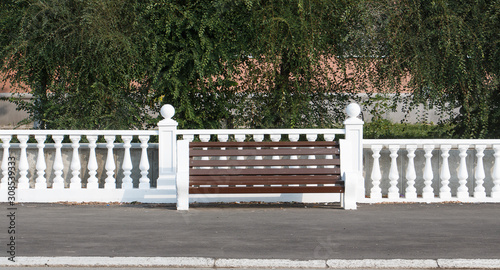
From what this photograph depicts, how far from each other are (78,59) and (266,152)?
14.0 feet

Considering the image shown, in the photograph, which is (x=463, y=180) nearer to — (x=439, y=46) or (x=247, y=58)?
(x=439, y=46)

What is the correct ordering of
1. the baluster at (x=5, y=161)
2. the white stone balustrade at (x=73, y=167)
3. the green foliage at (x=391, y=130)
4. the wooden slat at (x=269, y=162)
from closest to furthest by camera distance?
the wooden slat at (x=269, y=162) < the white stone balustrade at (x=73, y=167) < the baluster at (x=5, y=161) < the green foliage at (x=391, y=130)

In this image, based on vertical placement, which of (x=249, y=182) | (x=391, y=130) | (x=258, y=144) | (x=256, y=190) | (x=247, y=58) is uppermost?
(x=247, y=58)

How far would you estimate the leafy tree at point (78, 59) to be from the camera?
10719 millimetres

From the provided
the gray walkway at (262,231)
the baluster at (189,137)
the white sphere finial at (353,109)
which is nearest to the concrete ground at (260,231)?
the gray walkway at (262,231)

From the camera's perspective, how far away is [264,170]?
824 cm

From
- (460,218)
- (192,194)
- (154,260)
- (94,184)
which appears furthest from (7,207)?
(460,218)

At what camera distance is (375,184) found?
8.96 metres

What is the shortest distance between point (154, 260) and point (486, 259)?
9.28 feet

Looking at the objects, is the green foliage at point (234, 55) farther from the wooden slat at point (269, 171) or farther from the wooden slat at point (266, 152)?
the wooden slat at point (269, 171)

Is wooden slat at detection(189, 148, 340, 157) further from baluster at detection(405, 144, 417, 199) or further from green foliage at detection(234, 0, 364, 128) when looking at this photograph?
green foliage at detection(234, 0, 364, 128)

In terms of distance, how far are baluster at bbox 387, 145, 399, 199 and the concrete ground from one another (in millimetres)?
289

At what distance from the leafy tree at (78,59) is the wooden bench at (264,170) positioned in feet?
10.3

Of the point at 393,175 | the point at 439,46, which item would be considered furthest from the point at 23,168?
the point at 439,46
